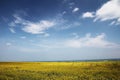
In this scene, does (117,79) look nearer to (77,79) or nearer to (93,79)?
(93,79)

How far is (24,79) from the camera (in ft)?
62.1

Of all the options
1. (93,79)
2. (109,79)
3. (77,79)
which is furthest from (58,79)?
(109,79)

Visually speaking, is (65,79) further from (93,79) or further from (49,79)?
(93,79)

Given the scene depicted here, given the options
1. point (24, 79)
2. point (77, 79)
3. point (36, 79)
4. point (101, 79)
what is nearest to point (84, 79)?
point (77, 79)

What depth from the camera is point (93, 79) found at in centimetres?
1844

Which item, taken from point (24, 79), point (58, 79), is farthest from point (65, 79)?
point (24, 79)

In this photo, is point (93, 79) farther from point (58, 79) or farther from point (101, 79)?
point (58, 79)

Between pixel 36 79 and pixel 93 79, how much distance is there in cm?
706

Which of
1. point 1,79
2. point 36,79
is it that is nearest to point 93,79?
point 36,79

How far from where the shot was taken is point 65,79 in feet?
60.6

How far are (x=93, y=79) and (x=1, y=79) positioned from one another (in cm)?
1144

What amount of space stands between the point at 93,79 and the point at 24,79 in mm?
8604

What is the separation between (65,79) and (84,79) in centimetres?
233

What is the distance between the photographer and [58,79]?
18.4m
